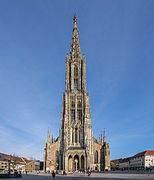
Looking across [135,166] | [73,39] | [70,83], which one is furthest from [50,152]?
[135,166]

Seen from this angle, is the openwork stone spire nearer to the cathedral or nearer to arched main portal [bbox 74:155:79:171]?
the cathedral

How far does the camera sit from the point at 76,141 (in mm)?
66188

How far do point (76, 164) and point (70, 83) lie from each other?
27591 mm

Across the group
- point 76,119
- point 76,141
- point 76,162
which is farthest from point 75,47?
point 76,162

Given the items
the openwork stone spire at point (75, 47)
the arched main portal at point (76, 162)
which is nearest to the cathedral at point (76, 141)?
the arched main portal at point (76, 162)

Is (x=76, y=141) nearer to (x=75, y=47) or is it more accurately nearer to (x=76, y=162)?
(x=76, y=162)

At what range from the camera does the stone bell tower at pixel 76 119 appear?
6256 centimetres

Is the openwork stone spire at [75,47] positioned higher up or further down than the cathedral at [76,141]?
higher up

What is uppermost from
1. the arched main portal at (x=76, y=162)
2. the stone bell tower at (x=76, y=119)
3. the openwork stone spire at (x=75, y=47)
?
the openwork stone spire at (x=75, y=47)

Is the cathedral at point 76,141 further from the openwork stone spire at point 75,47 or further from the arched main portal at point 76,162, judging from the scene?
the openwork stone spire at point 75,47

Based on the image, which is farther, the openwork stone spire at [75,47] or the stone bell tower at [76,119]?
the openwork stone spire at [75,47]

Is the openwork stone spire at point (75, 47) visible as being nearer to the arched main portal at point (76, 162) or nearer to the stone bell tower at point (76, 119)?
the stone bell tower at point (76, 119)

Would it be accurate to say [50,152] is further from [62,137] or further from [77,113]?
[77,113]

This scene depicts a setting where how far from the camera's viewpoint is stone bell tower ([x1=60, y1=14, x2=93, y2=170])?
62562 mm
